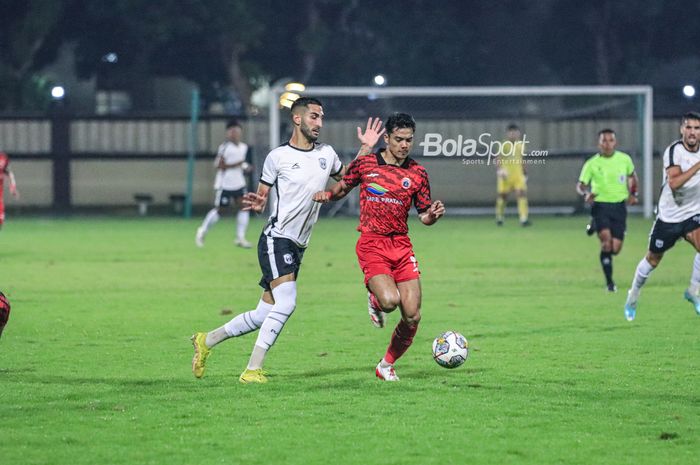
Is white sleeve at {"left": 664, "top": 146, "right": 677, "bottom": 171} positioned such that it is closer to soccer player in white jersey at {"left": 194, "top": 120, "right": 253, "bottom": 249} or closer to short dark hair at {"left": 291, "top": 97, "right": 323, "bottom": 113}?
short dark hair at {"left": 291, "top": 97, "right": 323, "bottom": 113}

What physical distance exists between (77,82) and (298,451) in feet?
148

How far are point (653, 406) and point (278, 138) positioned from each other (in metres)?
22.8

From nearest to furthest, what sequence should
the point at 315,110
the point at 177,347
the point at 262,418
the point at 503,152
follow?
the point at 262,418 < the point at 315,110 < the point at 177,347 < the point at 503,152

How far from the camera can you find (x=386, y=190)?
9930 millimetres

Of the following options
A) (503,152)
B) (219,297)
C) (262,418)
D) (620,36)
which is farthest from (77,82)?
(262,418)

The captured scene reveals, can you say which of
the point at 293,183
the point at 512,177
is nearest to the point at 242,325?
the point at 293,183

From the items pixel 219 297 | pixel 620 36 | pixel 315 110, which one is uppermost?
pixel 620 36

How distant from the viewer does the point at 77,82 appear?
50781 millimetres

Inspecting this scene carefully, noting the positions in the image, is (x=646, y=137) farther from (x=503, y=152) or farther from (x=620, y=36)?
(x=620, y=36)

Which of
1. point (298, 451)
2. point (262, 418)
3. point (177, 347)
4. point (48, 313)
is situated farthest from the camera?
point (48, 313)

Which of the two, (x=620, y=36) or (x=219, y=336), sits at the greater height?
(x=620, y=36)

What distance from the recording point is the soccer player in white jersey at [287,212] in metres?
9.95

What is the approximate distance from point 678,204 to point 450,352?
15.6 ft

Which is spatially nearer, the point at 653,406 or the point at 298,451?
the point at 298,451
